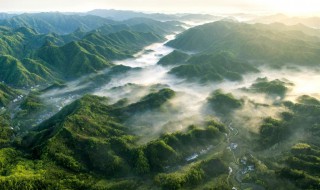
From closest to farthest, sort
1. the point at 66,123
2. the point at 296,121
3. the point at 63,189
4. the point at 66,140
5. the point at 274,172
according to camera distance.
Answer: the point at 63,189 → the point at 274,172 → the point at 66,140 → the point at 66,123 → the point at 296,121

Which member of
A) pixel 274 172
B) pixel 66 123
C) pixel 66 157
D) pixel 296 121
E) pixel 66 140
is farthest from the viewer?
pixel 296 121

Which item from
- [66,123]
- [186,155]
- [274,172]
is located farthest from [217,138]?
[66,123]

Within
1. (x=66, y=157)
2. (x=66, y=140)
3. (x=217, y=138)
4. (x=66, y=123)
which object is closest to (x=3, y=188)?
(x=66, y=157)

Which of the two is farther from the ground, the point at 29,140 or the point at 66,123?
the point at 66,123

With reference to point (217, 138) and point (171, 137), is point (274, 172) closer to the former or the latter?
point (217, 138)

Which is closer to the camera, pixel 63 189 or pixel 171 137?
pixel 63 189

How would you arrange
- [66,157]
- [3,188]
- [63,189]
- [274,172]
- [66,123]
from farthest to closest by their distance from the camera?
[66,123] → [66,157] → [274,172] → [63,189] → [3,188]

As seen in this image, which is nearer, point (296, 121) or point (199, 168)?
point (199, 168)

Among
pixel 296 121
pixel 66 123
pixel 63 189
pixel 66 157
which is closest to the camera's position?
pixel 63 189

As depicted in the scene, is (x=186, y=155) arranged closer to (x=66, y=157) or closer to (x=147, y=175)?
(x=147, y=175)
